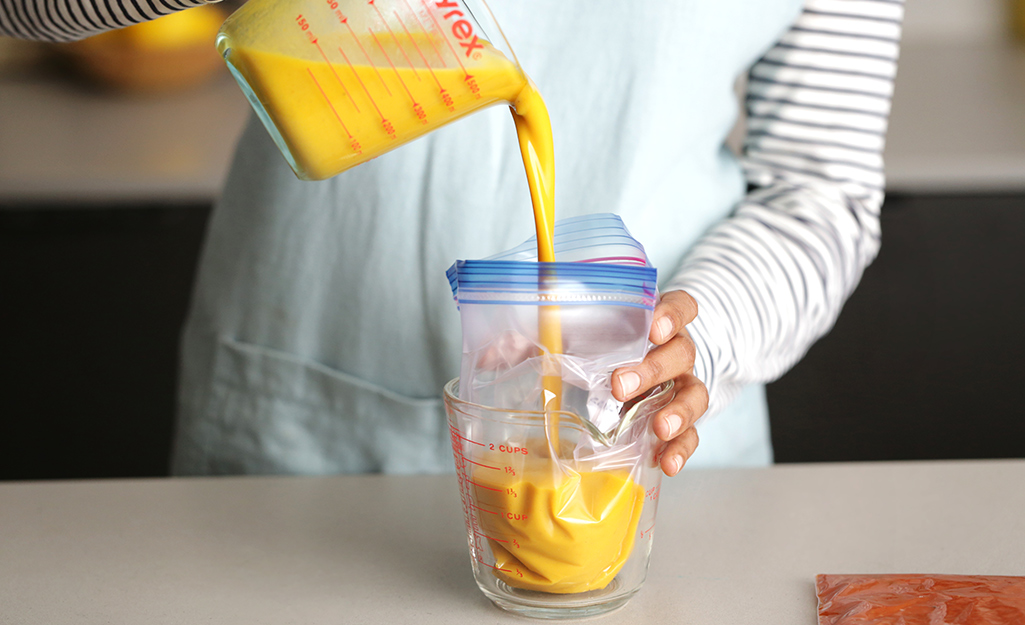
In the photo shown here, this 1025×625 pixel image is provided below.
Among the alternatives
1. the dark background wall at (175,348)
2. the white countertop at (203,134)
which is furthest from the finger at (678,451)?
the dark background wall at (175,348)

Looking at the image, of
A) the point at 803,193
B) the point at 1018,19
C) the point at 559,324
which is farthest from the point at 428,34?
the point at 1018,19

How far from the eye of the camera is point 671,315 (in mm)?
495

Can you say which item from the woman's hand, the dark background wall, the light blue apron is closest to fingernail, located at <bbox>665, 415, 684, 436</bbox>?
the woman's hand

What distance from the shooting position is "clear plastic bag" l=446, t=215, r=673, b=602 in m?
0.44

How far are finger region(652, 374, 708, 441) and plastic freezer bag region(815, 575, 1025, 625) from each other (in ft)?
0.40

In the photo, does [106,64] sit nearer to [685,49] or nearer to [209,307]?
[209,307]

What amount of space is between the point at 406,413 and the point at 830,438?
1.10m

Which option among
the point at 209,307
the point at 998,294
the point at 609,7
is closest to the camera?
the point at 609,7

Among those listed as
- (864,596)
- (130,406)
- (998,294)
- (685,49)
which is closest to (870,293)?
(998,294)

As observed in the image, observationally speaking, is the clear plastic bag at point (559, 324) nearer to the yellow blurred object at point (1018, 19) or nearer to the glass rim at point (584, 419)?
the glass rim at point (584, 419)

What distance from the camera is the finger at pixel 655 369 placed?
45cm

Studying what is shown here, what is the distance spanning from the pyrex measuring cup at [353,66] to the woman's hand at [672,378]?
0.52 feet

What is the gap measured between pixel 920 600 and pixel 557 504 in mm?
201

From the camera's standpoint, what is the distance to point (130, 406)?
1689 mm
